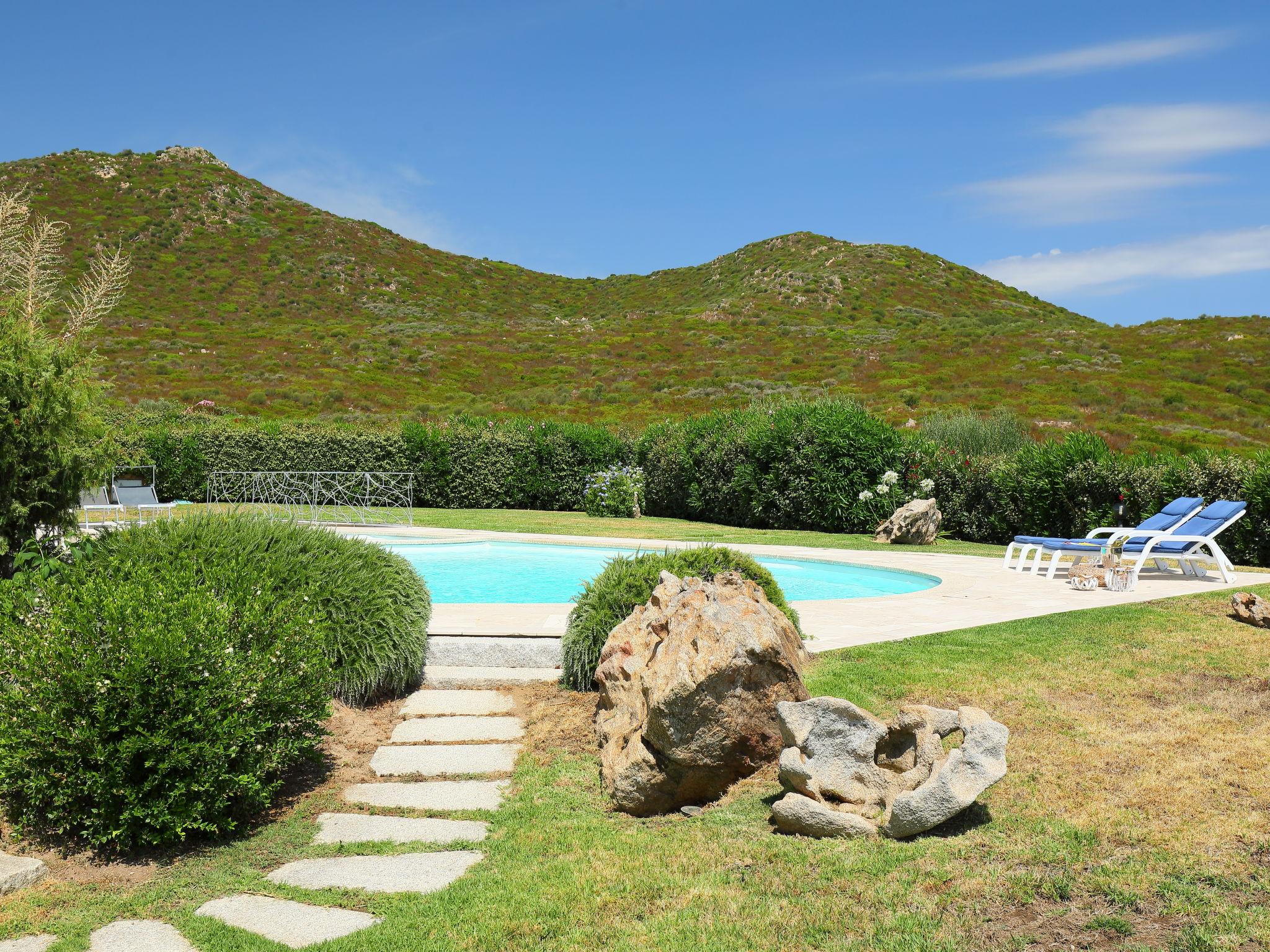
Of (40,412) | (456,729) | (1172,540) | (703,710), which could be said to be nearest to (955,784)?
(703,710)

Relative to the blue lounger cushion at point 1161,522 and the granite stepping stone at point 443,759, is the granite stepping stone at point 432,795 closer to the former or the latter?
the granite stepping stone at point 443,759

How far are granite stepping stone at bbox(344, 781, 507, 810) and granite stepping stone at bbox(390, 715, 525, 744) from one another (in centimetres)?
59

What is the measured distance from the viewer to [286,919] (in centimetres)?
292

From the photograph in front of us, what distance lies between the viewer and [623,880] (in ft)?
10.3

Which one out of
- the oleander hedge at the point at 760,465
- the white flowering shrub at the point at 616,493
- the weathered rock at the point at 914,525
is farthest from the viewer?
the white flowering shrub at the point at 616,493

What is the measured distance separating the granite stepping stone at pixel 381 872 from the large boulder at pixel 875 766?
126cm

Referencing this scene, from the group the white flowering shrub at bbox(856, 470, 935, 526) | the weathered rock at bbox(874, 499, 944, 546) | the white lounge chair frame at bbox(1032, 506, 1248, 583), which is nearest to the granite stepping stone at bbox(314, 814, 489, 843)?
the white lounge chair frame at bbox(1032, 506, 1248, 583)

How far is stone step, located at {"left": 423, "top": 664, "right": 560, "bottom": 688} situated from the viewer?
5855 mm

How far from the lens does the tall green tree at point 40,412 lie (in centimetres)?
482

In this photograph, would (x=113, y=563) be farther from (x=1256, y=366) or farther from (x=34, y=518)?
(x=1256, y=366)

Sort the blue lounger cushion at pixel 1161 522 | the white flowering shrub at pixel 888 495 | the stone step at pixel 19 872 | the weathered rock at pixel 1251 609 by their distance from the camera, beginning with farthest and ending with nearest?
the white flowering shrub at pixel 888 495
the blue lounger cushion at pixel 1161 522
the weathered rock at pixel 1251 609
the stone step at pixel 19 872

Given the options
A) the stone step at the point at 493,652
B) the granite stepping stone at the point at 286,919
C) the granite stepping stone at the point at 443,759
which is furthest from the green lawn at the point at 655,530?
the granite stepping stone at the point at 286,919

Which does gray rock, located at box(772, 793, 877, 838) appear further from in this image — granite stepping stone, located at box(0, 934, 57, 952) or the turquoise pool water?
the turquoise pool water

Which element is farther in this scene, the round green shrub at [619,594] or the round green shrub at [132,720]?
the round green shrub at [619,594]
